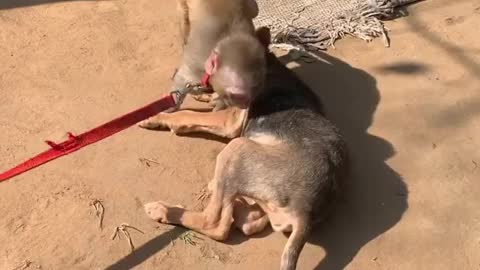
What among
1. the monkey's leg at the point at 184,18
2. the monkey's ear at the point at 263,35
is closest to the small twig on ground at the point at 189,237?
the monkey's ear at the point at 263,35

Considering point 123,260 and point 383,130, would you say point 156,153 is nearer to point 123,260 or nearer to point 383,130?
point 123,260

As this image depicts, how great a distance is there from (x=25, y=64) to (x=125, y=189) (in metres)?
1.29

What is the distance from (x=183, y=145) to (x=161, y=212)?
0.65 metres

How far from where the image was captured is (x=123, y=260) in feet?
12.8

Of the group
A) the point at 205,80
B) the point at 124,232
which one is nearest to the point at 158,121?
the point at 205,80

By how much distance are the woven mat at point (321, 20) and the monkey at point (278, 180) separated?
113 centimetres

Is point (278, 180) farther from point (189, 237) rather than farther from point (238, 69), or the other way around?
point (238, 69)

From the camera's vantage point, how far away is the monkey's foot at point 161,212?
4062 mm

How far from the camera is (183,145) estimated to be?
15.1 ft

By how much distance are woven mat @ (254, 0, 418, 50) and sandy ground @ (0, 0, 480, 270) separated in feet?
0.40

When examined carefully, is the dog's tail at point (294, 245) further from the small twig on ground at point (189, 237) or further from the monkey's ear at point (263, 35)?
the monkey's ear at point (263, 35)

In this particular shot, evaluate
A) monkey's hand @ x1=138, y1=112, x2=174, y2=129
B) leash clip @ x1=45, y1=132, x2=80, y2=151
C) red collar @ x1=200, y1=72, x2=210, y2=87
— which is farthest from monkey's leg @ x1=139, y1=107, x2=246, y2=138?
leash clip @ x1=45, y1=132, x2=80, y2=151

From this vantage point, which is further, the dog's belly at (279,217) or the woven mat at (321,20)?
the woven mat at (321,20)

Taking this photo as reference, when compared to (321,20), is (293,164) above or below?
below
